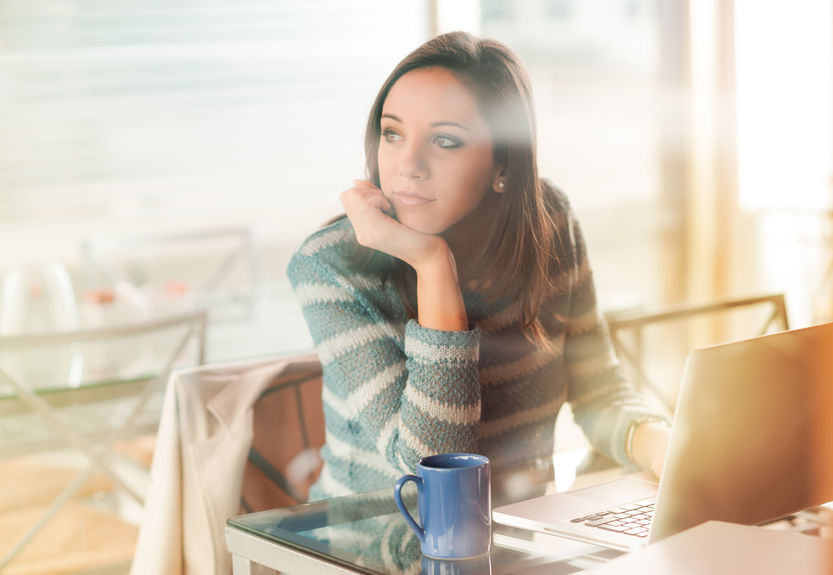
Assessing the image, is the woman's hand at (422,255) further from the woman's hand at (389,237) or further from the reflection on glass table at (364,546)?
the reflection on glass table at (364,546)

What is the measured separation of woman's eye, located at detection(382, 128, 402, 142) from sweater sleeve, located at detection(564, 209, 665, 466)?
29 centimetres

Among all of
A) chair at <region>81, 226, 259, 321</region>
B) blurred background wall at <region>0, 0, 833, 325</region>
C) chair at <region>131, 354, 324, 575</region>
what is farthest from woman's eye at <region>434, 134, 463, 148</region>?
chair at <region>81, 226, 259, 321</region>

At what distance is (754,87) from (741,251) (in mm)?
616

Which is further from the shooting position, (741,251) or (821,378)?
(741,251)

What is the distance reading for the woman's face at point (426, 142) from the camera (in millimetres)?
1085

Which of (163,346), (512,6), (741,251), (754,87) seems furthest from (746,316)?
(163,346)

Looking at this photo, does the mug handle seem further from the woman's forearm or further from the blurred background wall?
the blurred background wall

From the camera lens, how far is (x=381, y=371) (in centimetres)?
97

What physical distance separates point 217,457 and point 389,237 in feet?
1.10

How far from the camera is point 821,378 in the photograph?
0.72 m

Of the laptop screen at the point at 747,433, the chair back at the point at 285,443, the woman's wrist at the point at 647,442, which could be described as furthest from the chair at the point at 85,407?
the laptop screen at the point at 747,433

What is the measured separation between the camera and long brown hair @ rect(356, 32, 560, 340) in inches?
42.9

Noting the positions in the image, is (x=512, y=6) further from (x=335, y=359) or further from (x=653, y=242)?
(x=335, y=359)

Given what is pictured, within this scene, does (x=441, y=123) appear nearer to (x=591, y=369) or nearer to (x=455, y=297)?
(x=455, y=297)
